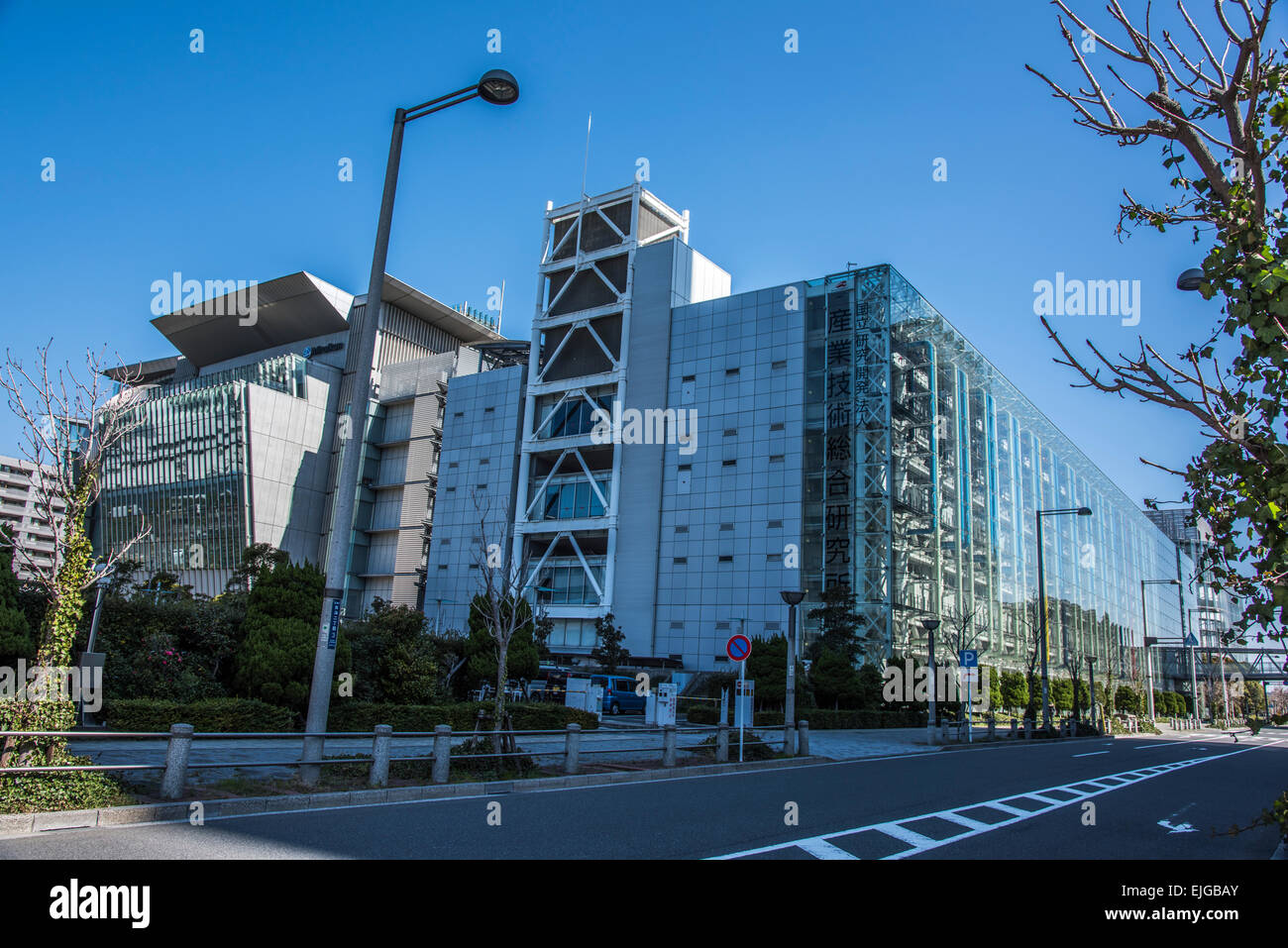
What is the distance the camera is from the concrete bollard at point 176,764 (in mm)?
9781

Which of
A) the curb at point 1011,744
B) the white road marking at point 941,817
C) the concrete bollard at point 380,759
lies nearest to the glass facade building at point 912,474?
the curb at point 1011,744

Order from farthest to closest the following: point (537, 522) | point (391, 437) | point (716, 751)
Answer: point (391, 437)
point (537, 522)
point (716, 751)

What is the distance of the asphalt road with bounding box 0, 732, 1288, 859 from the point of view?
Result: 26.7ft

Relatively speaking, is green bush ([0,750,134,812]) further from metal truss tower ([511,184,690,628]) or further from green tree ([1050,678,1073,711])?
green tree ([1050,678,1073,711])

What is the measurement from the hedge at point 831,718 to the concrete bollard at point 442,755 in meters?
21.5

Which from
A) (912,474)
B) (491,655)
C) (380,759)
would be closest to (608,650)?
(912,474)

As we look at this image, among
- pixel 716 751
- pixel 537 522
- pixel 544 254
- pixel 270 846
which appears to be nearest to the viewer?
pixel 270 846

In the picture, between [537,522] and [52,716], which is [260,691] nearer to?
[52,716]

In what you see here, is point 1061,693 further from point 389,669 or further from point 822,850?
point 822,850

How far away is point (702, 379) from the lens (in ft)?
214

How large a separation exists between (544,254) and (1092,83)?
2862 inches

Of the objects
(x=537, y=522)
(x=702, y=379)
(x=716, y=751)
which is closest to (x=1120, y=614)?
(x=702, y=379)

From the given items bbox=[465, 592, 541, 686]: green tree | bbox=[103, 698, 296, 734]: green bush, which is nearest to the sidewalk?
bbox=[103, 698, 296, 734]: green bush

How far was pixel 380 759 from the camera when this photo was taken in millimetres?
12031
